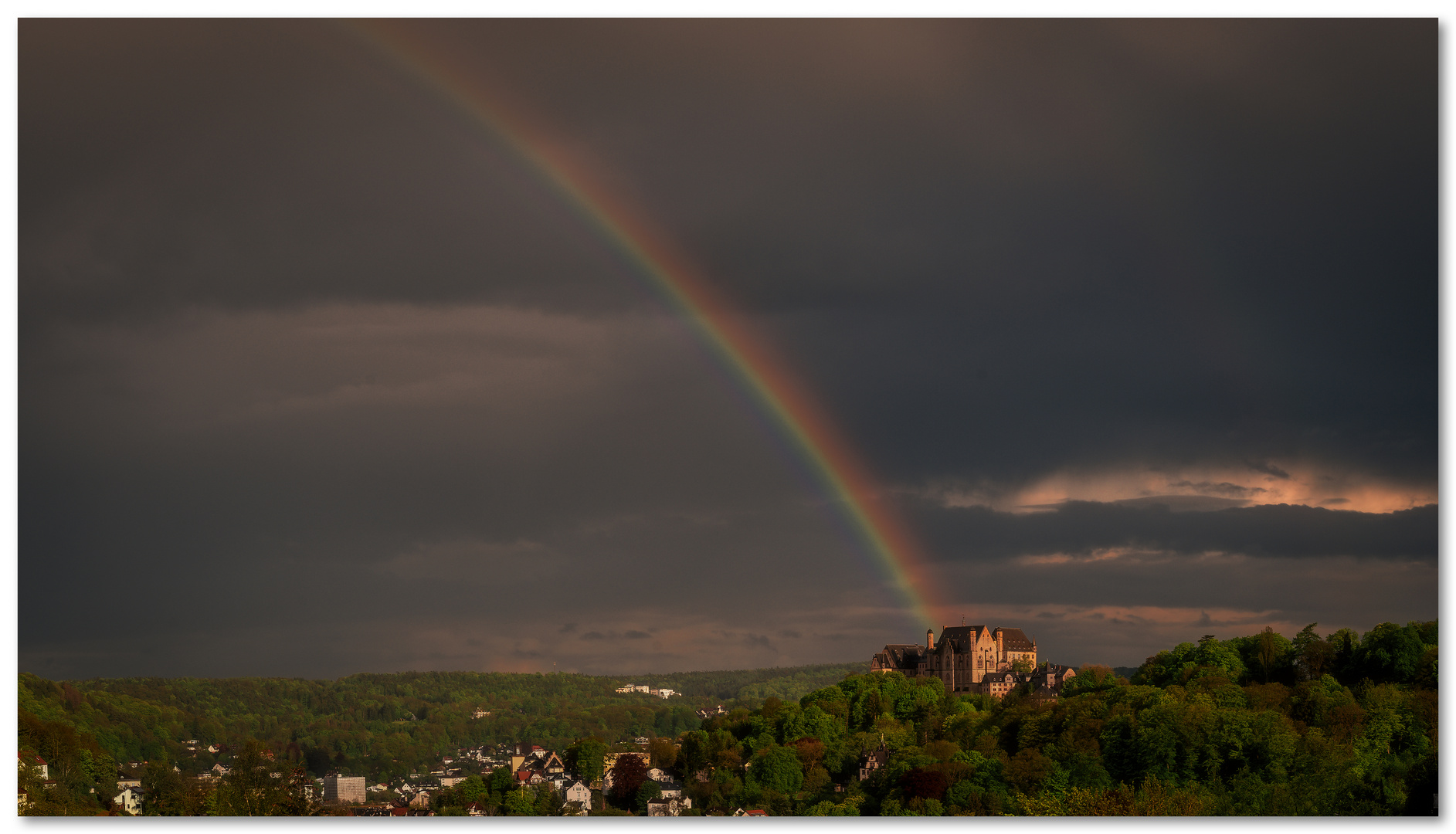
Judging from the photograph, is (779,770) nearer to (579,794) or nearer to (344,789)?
(579,794)

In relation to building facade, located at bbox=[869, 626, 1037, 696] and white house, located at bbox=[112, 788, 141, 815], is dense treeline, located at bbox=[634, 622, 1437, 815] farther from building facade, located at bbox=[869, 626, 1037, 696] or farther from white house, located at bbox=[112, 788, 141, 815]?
building facade, located at bbox=[869, 626, 1037, 696]

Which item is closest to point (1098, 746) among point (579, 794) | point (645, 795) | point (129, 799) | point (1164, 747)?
point (1164, 747)

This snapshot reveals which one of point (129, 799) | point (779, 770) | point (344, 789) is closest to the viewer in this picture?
point (129, 799)

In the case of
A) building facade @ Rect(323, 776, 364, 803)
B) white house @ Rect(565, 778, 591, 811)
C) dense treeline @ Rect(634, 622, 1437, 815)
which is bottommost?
building facade @ Rect(323, 776, 364, 803)

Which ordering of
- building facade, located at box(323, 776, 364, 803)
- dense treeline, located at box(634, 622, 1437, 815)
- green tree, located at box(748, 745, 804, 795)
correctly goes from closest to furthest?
dense treeline, located at box(634, 622, 1437, 815)
green tree, located at box(748, 745, 804, 795)
building facade, located at box(323, 776, 364, 803)

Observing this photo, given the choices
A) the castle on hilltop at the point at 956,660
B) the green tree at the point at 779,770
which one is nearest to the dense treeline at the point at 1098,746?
the green tree at the point at 779,770

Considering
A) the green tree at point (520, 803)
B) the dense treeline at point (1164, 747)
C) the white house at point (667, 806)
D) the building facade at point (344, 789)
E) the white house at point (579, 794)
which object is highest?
the dense treeline at point (1164, 747)

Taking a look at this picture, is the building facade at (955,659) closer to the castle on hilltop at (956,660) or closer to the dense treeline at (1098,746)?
the castle on hilltop at (956,660)

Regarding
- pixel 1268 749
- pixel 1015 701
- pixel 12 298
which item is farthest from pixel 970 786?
pixel 12 298

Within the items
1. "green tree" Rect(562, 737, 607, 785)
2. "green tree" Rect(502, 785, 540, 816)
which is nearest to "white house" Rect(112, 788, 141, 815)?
"green tree" Rect(502, 785, 540, 816)

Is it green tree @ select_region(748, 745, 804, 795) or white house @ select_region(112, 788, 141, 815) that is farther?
green tree @ select_region(748, 745, 804, 795)

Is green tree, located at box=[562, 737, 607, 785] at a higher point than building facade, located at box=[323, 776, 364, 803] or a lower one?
higher
